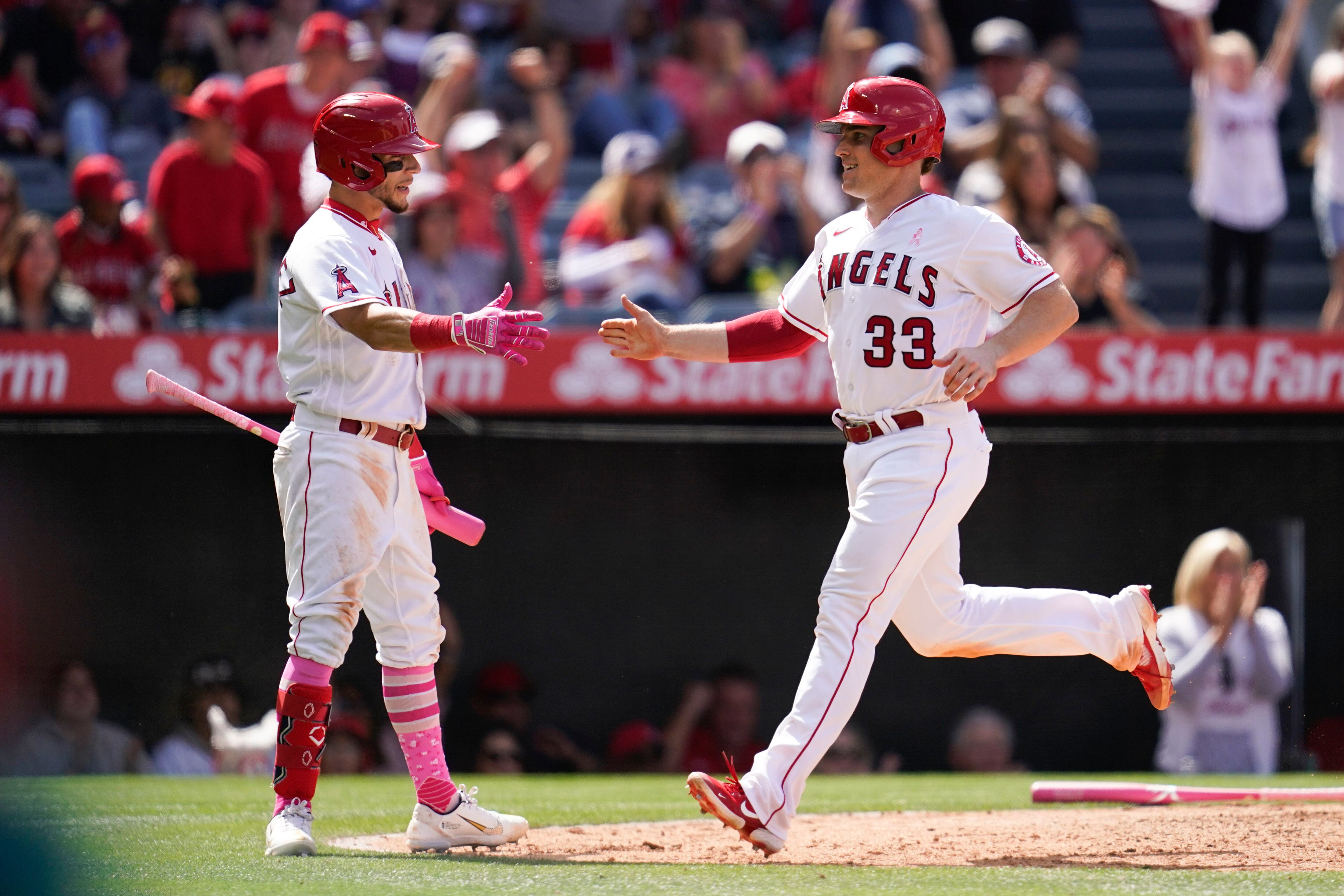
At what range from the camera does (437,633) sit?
4.30 meters

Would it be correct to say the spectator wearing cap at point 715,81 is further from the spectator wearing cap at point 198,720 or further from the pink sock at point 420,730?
the pink sock at point 420,730

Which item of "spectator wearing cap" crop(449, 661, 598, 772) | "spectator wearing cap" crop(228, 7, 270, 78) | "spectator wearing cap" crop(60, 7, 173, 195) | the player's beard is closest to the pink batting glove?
the player's beard

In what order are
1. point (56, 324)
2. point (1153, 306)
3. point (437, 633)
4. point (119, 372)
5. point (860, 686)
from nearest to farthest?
point (860, 686), point (437, 633), point (119, 372), point (56, 324), point (1153, 306)

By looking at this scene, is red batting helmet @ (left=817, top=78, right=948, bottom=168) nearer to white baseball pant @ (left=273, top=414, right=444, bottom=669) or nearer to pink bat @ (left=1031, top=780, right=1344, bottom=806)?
white baseball pant @ (left=273, top=414, right=444, bottom=669)

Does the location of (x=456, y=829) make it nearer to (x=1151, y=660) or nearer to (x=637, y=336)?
(x=637, y=336)

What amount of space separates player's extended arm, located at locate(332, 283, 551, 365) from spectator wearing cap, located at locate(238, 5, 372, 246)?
15.8 feet

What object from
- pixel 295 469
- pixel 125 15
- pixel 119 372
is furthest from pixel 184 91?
pixel 295 469

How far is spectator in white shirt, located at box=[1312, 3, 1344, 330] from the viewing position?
28.4ft

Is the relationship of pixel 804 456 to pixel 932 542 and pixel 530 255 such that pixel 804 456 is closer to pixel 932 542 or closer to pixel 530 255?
pixel 530 255

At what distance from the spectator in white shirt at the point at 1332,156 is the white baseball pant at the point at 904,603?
15.9 ft

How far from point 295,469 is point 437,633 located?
554 millimetres

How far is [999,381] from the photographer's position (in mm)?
7238

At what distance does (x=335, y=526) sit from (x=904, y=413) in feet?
4.46

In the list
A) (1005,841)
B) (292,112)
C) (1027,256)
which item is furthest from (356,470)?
(292,112)
